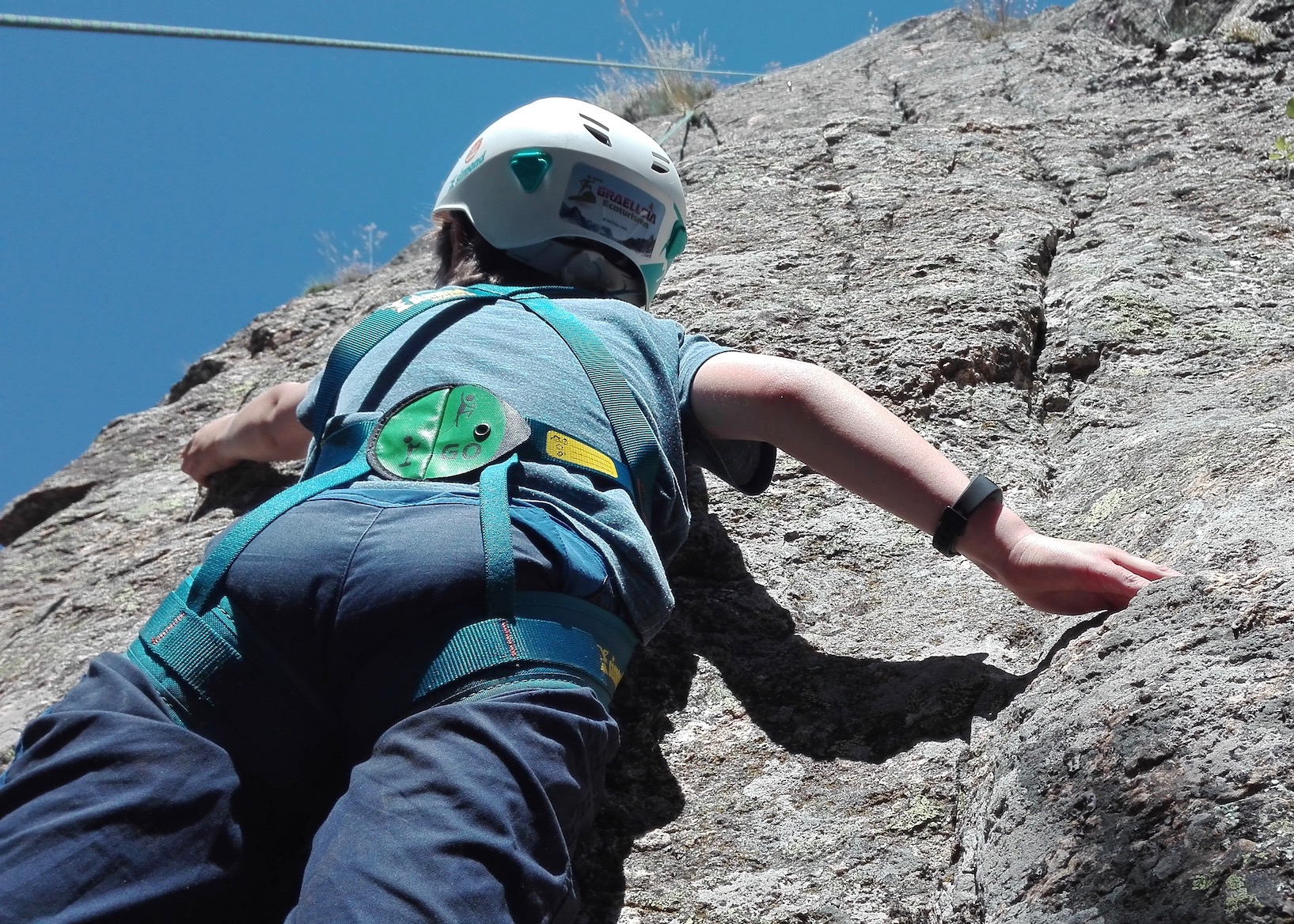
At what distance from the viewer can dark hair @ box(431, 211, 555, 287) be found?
8.59 feet

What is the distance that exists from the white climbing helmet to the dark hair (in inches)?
0.9

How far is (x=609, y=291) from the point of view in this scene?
2703 millimetres

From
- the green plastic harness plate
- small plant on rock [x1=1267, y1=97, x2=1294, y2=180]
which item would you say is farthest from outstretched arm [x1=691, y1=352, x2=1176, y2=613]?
small plant on rock [x1=1267, y1=97, x2=1294, y2=180]

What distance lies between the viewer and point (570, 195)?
8.82 ft

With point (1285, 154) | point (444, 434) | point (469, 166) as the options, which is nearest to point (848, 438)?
point (444, 434)

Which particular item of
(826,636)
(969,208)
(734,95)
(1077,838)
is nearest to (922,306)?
(969,208)

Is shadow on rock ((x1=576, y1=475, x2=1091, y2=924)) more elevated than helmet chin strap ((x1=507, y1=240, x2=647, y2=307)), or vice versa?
helmet chin strap ((x1=507, y1=240, x2=647, y2=307))

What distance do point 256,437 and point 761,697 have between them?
61.1 inches

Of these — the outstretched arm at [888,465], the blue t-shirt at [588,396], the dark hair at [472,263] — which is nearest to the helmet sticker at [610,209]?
the dark hair at [472,263]

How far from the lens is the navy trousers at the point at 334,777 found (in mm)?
1424

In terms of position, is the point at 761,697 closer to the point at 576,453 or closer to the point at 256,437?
the point at 576,453

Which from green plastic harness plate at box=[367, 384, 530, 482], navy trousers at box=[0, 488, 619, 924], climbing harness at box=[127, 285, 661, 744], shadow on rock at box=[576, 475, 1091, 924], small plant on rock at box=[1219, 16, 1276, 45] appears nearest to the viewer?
navy trousers at box=[0, 488, 619, 924]

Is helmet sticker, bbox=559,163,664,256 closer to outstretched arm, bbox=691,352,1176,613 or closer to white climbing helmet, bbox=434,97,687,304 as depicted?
white climbing helmet, bbox=434,97,687,304

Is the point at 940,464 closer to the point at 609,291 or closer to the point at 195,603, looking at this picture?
the point at 609,291
